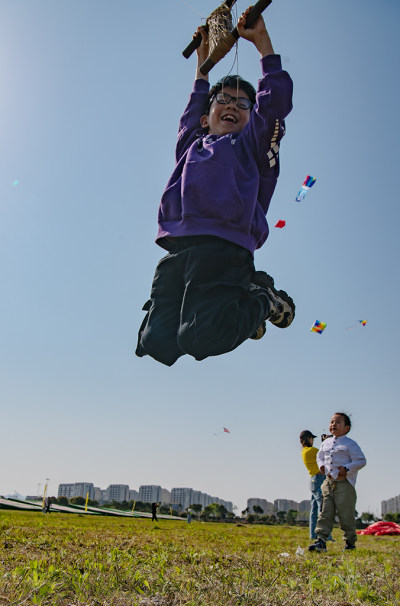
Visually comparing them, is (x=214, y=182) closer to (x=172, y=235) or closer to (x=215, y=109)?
(x=172, y=235)

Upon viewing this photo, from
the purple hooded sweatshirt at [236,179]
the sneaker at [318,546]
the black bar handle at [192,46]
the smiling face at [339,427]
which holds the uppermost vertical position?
the black bar handle at [192,46]

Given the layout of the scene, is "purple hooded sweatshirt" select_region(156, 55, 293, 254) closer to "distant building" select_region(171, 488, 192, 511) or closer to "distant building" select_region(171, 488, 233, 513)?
"distant building" select_region(171, 488, 233, 513)

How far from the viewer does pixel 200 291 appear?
3.91m

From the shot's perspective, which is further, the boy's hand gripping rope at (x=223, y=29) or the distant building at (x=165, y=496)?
the distant building at (x=165, y=496)

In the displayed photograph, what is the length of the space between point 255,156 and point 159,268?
1.25m

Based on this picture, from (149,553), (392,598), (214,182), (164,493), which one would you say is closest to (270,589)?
(392,598)

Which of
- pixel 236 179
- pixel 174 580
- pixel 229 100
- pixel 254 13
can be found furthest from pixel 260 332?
pixel 254 13

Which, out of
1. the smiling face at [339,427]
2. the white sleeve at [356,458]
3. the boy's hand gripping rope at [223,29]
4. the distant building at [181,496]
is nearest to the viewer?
the boy's hand gripping rope at [223,29]

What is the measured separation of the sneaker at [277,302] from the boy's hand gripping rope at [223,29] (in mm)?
1848

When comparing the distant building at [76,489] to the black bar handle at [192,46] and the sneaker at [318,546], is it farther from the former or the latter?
the black bar handle at [192,46]

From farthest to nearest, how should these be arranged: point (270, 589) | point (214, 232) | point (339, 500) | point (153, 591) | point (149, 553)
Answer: point (339, 500)
point (214, 232)
point (149, 553)
point (270, 589)
point (153, 591)

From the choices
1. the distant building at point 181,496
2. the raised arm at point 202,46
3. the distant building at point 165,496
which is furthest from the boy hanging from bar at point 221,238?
the distant building at point 165,496

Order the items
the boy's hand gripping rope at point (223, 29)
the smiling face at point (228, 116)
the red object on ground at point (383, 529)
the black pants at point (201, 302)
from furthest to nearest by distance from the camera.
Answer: the red object on ground at point (383, 529) → the smiling face at point (228, 116) → the boy's hand gripping rope at point (223, 29) → the black pants at point (201, 302)

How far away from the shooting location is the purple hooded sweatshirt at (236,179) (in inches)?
154
